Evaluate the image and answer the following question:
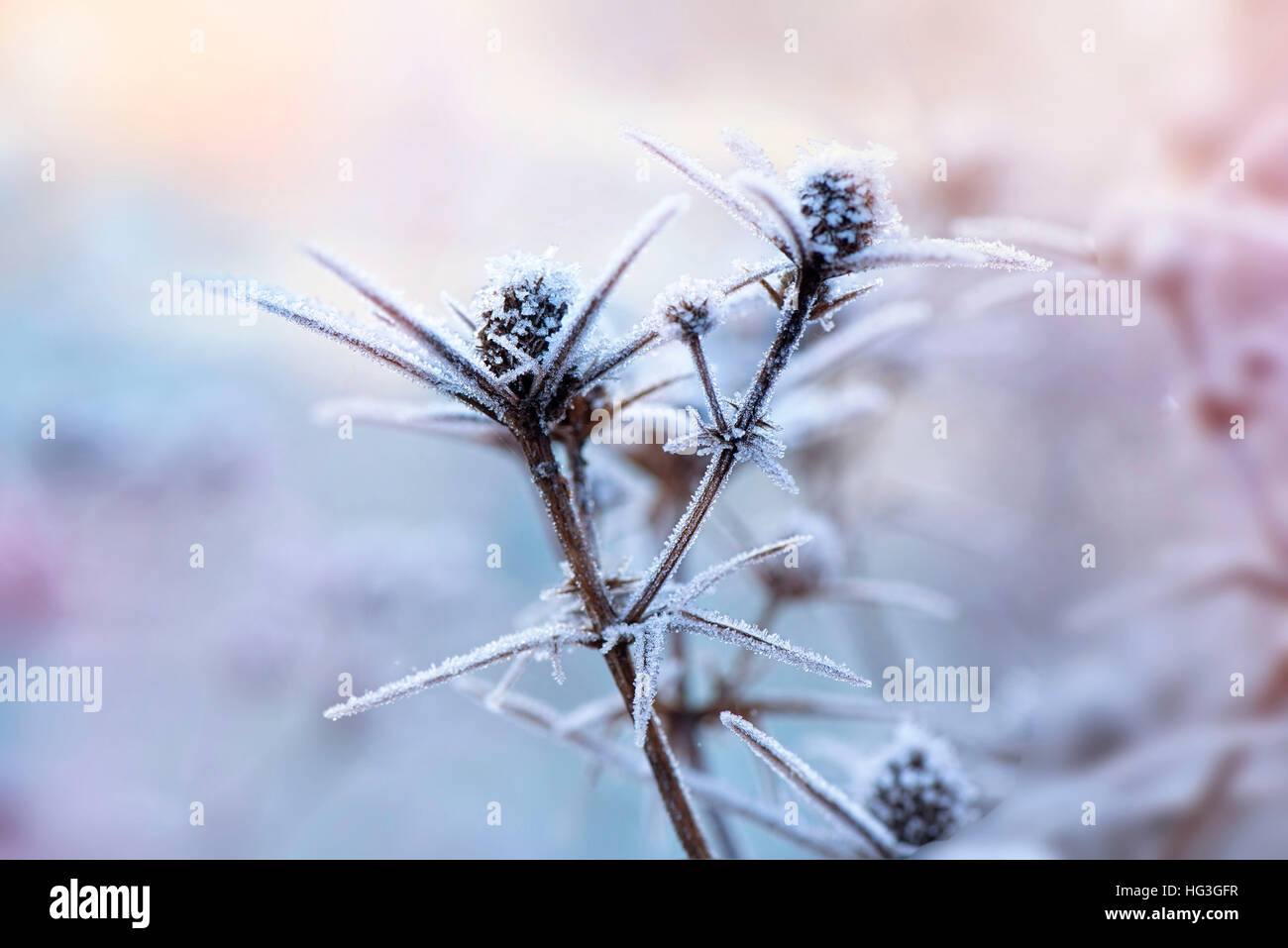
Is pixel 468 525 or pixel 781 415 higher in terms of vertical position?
pixel 781 415

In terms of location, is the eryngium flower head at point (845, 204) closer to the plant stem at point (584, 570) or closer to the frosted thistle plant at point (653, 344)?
the frosted thistle plant at point (653, 344)

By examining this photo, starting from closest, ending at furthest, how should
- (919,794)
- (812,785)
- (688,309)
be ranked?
(688,309) → (812,785) → (919,794)

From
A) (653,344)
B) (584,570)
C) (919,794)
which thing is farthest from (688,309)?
(919,794)

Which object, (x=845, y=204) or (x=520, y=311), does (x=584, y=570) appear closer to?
(x=520, y=311)

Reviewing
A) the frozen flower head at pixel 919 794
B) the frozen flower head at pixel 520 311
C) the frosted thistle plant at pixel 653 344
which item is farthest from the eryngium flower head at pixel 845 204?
the frozen flower head at pixel 919 794

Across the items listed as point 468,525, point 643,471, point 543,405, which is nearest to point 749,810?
point 543,405

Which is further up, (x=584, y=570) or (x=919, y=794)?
(x=584, y=570)
